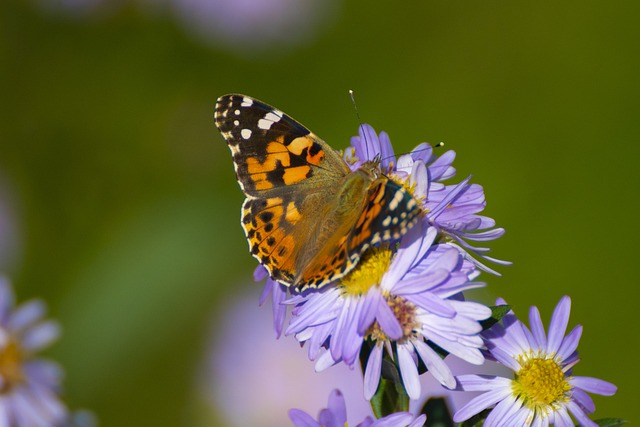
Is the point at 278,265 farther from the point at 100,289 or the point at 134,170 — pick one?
the point at 134,170

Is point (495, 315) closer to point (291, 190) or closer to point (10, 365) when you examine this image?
point (291, 190)

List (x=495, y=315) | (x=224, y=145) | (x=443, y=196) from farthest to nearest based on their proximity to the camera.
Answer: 1. (x=224, y=145)
2. (x=443, y=196)
3. (x=495, y=315)

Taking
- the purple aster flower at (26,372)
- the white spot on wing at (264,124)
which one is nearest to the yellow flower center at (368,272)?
the white spot on wing at (264,124)

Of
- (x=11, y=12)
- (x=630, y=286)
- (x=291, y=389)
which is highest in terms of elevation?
(x=11, y=12)

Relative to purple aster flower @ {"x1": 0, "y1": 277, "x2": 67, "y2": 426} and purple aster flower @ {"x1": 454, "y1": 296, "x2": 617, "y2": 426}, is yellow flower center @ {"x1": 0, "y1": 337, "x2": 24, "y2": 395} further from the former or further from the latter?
purple aster flower @ {"x1": 454, "y1": 296, "x2": 617, "y2": 426}

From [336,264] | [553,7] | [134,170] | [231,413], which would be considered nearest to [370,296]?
[336,264]

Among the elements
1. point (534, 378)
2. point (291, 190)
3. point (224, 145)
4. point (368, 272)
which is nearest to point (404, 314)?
point (368, 272)

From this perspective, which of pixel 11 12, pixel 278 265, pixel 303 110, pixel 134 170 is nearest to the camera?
pixel 278 265
